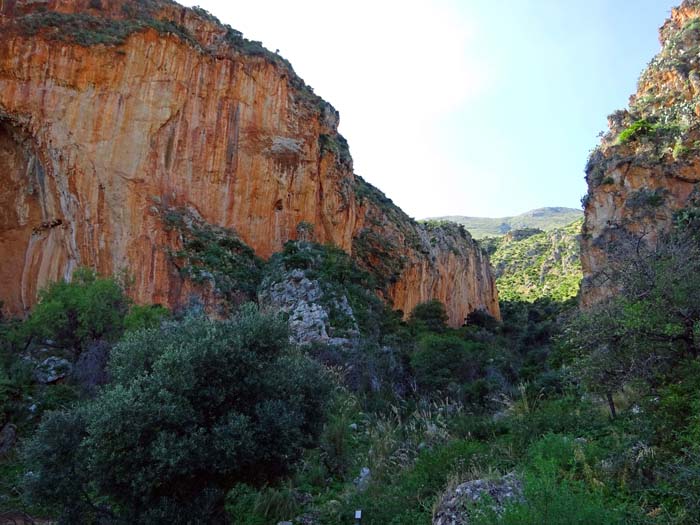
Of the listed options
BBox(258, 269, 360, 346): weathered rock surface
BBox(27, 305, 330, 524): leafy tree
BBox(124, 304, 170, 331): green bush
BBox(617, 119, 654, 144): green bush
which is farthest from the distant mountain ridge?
BBox(27, 305, 330, 524): leafy tree

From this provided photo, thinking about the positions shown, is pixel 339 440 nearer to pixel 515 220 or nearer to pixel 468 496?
pixel 468 496

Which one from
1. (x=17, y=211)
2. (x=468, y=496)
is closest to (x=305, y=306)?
(x=17, y=211)

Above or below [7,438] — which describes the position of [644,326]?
above

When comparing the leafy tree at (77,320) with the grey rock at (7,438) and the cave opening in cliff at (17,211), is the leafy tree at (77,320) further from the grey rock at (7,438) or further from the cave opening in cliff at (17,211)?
the cave opening in cliff at (17,211)

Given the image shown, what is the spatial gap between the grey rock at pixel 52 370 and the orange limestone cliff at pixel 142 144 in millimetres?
8817

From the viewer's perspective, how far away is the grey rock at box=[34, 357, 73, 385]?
16.8m

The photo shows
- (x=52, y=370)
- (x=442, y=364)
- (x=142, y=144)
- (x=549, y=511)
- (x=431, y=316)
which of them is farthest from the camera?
(x=431, y=316)

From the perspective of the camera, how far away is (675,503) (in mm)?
6121

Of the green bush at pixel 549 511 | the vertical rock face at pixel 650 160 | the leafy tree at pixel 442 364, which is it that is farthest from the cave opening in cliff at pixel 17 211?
the vertical rock face at pixel 650 160

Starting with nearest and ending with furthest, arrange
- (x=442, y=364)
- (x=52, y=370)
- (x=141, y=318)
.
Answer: (x=52, y=370) < (x=141, y=318) < (x=442, y=364)

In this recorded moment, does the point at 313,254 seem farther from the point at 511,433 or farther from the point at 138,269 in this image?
the point at 511,433

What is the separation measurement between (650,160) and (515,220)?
508 ft

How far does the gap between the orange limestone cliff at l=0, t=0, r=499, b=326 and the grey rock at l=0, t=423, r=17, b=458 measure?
13.8 meters

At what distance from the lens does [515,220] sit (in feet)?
591
